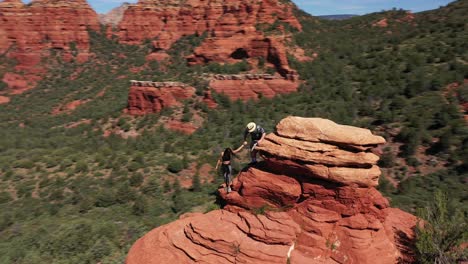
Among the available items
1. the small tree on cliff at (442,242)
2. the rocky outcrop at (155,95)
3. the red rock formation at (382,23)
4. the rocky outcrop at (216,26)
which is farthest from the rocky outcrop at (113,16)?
the small tree on cliff at (442,242)

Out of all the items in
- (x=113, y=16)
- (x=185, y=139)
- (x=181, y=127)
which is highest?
(x=113, y=16)

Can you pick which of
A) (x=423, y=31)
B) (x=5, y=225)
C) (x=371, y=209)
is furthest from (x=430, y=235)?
(x=423, y=31)

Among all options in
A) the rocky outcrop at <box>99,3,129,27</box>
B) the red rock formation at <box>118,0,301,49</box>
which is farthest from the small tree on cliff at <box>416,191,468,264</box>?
the rocky outcrop at <box>99,3,129,27</box>

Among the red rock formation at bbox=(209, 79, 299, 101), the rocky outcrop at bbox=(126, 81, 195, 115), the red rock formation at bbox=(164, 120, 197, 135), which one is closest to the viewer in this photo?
the red rock formation at bbox=(164, 120, 197, 135)

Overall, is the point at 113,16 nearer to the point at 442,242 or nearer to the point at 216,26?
the point at 216,26

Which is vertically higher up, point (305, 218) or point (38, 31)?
point (38, 31)

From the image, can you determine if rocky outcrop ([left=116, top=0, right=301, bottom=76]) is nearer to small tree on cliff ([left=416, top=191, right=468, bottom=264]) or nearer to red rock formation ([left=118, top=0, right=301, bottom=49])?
red rock formation ([left=118, top=0, right=301, bottom=49])

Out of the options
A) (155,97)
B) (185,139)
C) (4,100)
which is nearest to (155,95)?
(155,97)

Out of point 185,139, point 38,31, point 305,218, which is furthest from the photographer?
point 38,31
